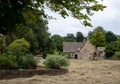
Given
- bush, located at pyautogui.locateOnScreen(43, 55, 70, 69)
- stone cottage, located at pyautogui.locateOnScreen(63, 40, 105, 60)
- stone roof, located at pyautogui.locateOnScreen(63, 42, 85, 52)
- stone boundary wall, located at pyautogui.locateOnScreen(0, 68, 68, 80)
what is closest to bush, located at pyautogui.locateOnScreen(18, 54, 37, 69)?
stone boundary wall, located at pyautogui.locateOnScreen(0, 68, 68, 80)

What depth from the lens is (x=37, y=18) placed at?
11344 mm

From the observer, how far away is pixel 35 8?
34.8 feet

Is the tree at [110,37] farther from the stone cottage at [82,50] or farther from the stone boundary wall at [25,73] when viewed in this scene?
the stone boundary wall at [25,73]

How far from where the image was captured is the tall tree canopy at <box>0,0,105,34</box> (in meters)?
9.88

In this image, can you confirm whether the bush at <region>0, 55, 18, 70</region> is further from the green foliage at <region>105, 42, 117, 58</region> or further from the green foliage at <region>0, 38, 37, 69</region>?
the green foliage at <region>105, 42, 117, 58</region>

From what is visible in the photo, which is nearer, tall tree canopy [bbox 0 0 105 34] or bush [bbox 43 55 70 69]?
tall tree canopy [bbox 0 0 105 34]

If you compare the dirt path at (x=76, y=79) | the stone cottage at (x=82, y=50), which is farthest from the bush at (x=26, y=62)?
the stone cottage at (x=82, y=50)

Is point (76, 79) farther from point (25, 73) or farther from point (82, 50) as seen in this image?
point (82, 50)

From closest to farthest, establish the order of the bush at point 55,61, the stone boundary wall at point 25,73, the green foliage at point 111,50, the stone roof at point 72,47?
the stone boundary wall at point 25,73, the bush at point 55,61, the green foliage at point 111,50, the stone roof at point 72,47

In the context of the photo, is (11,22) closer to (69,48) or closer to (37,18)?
(37,18)

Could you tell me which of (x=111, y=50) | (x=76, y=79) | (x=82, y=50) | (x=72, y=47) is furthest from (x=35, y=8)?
(x=72, y=47)

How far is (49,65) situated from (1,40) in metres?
4.74

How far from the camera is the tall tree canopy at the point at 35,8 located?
9.88m

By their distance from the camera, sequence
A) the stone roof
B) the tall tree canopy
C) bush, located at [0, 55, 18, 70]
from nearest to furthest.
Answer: the tall tree canopy → bush, located at [0, 55, 18, 70] → the stone roof
